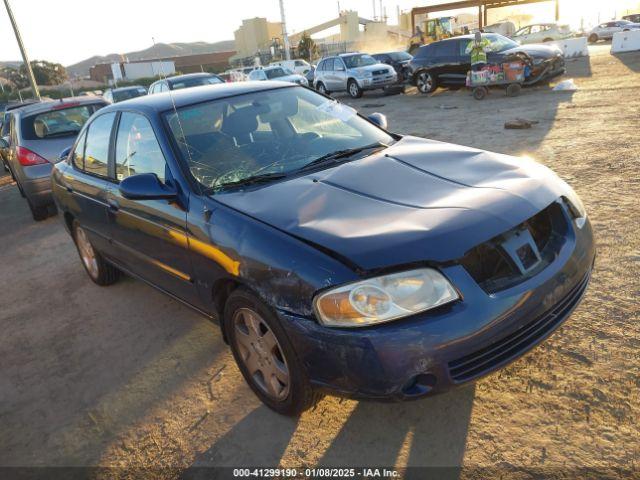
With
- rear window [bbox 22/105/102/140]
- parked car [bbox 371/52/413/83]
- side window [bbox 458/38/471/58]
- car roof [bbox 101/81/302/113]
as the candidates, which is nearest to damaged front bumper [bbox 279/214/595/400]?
car roof [bbox 101/81/302/113]

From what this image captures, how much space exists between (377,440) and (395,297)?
82 cm

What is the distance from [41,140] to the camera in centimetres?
698

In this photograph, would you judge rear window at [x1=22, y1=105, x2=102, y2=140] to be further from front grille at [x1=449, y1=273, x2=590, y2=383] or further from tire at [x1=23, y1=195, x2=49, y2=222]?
front grille at [x1=449, y1=273, x2=590, y2=383]

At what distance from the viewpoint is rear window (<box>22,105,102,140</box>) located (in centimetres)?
702

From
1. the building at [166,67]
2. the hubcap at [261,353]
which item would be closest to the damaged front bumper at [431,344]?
the hubcap at [261,353]

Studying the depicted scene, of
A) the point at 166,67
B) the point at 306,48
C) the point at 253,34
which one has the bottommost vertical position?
the point at 306,48

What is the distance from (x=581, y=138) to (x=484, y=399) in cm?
A: 629

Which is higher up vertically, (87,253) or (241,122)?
(241,122)

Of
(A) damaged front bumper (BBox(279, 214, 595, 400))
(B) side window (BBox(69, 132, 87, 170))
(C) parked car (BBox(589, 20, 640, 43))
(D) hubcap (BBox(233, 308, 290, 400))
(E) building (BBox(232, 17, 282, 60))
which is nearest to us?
(A) damaged front bumper (BBox(279, 214, 595, 400))

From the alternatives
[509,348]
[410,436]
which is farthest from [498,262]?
[410,436]

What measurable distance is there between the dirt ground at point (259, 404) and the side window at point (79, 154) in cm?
120

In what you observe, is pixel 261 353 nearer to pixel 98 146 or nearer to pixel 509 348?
pixel 509 348

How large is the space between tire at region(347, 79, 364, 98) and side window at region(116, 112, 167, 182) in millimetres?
14714

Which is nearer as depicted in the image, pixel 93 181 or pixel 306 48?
pixel 93 181
